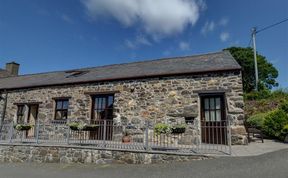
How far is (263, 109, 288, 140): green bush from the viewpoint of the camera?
9.61m

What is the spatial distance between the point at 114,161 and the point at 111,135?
10.7ft

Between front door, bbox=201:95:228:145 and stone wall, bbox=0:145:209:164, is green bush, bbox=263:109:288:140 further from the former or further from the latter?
stone wall, bbox=0:145:209:164

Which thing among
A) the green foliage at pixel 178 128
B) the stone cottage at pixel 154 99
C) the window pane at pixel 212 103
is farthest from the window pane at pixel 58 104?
the window pane at pixel 212 103

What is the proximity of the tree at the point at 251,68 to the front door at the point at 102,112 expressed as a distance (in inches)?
985

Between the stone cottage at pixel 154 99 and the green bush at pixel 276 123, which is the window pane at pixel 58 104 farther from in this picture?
the green bush at pixel 276 123

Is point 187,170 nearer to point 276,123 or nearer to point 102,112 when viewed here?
point 276,123

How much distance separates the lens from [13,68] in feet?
78.8

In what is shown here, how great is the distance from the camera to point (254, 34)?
22.3 meters

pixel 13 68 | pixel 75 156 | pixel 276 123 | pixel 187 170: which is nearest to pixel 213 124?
A: pixel 276 123

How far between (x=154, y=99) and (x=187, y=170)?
5011 millimetres

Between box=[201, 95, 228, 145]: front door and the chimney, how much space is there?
21.5 metres

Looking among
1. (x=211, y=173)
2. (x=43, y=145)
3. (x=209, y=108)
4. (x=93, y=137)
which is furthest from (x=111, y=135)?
(x=211, y=173)

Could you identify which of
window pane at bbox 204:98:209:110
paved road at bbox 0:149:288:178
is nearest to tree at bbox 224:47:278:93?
window pane at bbox 204:98:209:110

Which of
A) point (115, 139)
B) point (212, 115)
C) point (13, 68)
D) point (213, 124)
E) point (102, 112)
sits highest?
point (13, 68)
